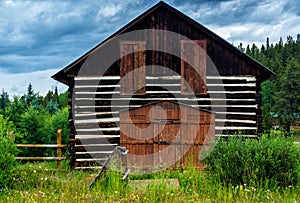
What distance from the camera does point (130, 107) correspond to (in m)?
16.3

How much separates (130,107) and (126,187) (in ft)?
22.8

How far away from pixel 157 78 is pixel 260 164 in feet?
24.1

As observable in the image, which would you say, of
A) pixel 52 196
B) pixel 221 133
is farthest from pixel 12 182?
pixel 221 133

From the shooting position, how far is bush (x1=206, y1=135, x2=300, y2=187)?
996cm

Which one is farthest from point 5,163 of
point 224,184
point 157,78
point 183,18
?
point 183,18

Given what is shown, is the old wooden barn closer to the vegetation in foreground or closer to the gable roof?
the gable roof

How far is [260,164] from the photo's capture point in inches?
396

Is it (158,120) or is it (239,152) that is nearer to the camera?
(239,152)

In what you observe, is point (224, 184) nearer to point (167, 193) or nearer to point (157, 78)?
point (167, 193)

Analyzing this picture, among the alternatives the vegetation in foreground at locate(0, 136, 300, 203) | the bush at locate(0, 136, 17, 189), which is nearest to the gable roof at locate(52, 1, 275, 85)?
the bush at locate(0, 136, 17, 189)

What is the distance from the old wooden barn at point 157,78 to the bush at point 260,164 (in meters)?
5.99

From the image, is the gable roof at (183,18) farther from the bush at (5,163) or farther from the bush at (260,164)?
the bush at (260,164)

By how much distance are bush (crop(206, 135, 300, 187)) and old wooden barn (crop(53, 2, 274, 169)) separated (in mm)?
5991

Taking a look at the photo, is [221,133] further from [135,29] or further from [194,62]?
[135,29]
